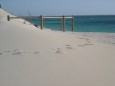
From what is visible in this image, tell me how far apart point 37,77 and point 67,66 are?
1505mm

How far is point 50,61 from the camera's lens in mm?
11633

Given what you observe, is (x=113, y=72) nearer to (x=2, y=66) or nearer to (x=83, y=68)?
(x=83, y=68)

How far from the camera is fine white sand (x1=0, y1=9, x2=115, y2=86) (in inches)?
375

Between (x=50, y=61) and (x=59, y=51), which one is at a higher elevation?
(x=59, y=51)

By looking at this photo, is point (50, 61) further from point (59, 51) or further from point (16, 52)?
point (16, 52)

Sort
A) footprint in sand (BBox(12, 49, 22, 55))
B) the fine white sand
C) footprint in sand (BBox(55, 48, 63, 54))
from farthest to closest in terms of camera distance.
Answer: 1. footprint in sand (BBox(55, 48, 63, 54))
2. footprint in sand (BBox(12, 49, 22, 55))
3. the fine white sand

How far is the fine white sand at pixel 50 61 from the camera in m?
9.52

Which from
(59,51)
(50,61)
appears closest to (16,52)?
(59,51)

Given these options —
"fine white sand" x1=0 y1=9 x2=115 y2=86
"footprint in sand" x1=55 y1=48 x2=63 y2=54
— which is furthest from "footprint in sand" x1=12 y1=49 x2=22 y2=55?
"footprint in sand" x1=55 y1=48 x2=63 y2=54

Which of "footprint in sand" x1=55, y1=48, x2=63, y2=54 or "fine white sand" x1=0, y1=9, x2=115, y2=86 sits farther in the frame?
"footprint in sand" x1=55, y1=48, x2=63, y2=54

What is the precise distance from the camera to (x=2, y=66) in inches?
428

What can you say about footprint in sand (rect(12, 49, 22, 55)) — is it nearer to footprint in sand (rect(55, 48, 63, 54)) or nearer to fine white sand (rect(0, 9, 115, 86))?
fine white sand (rect(0, 9, 115, 86))

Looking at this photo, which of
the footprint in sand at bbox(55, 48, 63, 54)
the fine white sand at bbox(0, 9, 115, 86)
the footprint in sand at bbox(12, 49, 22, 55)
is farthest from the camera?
the footprint in sand at bbox(55, 48, 63, 54)

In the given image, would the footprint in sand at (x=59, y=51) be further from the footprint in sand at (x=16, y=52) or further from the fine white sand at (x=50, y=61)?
the footprint in sand at (x=16, y=52)
